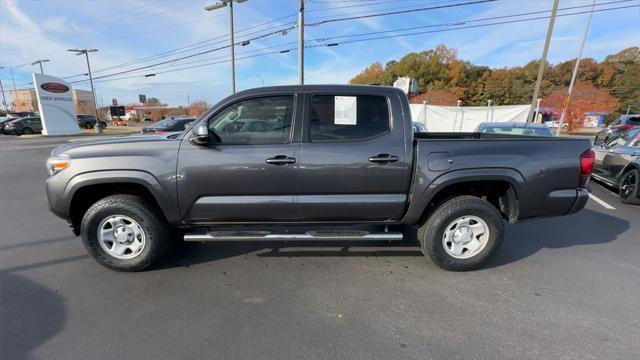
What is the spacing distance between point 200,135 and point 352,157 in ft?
4.82

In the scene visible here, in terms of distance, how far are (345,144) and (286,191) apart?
0.76 meters

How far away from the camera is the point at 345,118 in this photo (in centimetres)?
312

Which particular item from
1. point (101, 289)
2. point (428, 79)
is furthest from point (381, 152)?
point (428, 79)

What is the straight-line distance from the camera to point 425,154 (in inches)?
120

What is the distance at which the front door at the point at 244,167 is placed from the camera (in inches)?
119

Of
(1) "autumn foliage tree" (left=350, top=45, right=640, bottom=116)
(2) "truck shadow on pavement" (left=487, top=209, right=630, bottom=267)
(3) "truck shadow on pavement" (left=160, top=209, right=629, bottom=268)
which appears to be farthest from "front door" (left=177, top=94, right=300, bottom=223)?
(1) "autumn foliage tree" (left=350, top=45, right=640, bottom=116)

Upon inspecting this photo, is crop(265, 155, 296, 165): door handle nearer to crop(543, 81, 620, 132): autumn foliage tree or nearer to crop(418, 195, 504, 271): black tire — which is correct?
crop(418, 195, 504, 271): black tire

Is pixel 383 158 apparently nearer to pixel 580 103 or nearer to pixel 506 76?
pixel 580 103

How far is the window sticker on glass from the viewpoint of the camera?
3119 mm

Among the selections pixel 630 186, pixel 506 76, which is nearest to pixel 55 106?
pixel 630 186

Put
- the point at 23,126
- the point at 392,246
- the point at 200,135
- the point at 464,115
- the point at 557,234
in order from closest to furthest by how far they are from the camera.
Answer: the point at 200,135
the point at 392,246
the point at 557,234
the point at 464,115
the point at 23,126

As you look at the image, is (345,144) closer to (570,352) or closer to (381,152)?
(381,152)

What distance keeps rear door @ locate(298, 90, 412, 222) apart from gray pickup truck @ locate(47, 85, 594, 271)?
0.03 ft

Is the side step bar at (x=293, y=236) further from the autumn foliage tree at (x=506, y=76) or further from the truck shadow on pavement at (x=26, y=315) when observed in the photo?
the autumn foliage tree at (x=506, y=76)
